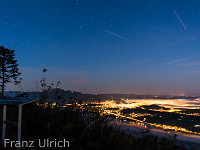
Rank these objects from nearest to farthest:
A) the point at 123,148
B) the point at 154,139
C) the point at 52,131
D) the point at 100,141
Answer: the point at 123,148, the point at 100,141, the point at 154,139, the point at 52,131

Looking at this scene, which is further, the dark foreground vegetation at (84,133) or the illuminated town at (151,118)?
the illuminated town at (151,118)

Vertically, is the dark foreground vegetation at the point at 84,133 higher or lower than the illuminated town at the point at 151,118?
higher

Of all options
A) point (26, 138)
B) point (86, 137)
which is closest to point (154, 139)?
point (86, 137)

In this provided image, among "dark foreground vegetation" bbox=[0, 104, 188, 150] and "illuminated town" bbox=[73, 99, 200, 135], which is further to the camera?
"illuminated town" bbox=[73, 99, 200, 135]

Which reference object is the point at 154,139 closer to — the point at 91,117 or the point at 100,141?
the point at 100,141

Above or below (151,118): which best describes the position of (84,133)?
above

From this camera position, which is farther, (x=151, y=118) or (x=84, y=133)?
(x=151, y=118)

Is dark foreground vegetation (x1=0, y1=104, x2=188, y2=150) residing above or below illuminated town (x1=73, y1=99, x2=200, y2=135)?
above

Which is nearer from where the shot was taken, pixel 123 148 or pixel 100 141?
pixel 123 148
